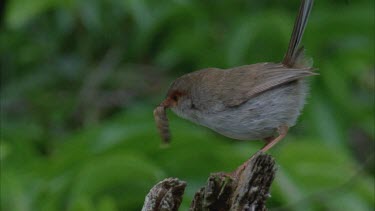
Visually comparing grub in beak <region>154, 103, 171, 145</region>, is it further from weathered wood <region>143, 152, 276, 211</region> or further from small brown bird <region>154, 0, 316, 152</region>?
weathered wood <region>143, 152, 276, 211</region>

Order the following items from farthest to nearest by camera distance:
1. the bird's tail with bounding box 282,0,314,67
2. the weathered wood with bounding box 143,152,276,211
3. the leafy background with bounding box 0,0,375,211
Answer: the leafy background with bounding box 0,0,375,211, the bird's tail with bounding box 282,0,314,67, the weathered wood with bounding box 143,152,276,211

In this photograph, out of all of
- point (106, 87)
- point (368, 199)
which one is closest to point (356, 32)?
point (368, 199)

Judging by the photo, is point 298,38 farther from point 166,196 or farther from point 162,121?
point 166,196

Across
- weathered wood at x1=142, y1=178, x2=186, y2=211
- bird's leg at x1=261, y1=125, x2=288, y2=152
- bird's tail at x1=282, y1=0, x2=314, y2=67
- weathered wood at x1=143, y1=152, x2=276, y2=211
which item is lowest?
weathered wood at x1=143, y1=152, x2=276, y2=211

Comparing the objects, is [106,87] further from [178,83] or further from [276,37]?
[178,83]

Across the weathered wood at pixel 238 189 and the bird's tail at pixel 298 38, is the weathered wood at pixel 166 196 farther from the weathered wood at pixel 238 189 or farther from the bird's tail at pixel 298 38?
the bird's tail at pixel 298 38

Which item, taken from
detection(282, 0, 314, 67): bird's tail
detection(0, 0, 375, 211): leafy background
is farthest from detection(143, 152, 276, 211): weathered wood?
detection(0, 0, 375, 211): leafy background

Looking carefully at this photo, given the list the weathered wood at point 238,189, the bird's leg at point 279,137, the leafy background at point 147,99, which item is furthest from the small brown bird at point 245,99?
the leafy background at point 147,99
